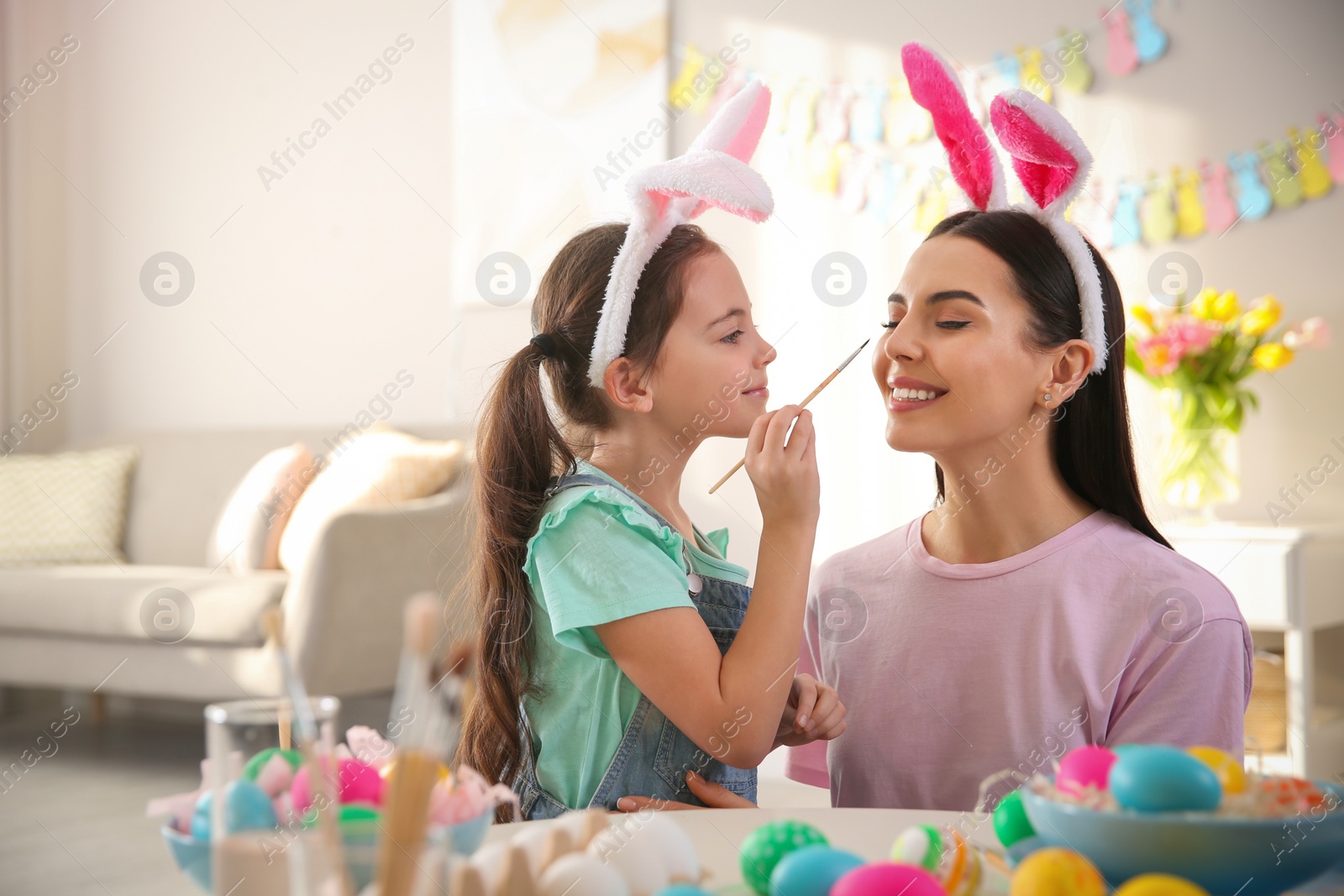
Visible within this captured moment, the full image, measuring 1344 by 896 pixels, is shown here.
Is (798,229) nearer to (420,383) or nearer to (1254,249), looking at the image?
(1254,249)

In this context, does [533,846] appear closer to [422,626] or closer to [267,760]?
[267,760]

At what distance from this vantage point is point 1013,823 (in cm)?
71

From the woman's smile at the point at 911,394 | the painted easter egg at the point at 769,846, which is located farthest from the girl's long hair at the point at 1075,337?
the painted easter egg at the point at 769,846

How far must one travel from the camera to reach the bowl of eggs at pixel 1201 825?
0.58 meters

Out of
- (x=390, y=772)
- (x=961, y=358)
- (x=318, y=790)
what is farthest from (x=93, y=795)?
(x=318, y=790)

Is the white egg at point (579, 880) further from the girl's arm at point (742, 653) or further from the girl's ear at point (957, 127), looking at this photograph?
the girl's ear at point (957, 127)

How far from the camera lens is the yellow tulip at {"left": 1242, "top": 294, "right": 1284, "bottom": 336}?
2.39 meters

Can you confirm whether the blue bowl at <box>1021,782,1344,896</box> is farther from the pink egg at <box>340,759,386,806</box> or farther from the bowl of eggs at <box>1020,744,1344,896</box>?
the pink egg at <box>340,759,386,806</box>

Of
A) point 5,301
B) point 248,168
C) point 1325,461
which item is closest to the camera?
point 1325,461

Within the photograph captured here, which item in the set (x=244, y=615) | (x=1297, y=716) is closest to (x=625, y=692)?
(x=1297, y=716)

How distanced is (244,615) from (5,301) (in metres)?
2.29

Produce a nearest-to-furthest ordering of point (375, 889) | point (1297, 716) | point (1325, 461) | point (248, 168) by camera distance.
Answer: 1. point (375, 889)
2. point (1297, 716)
3. point (1325, 461)
4. point (248, 168)

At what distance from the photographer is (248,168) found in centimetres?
406

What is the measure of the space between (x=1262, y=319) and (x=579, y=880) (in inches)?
89.3
